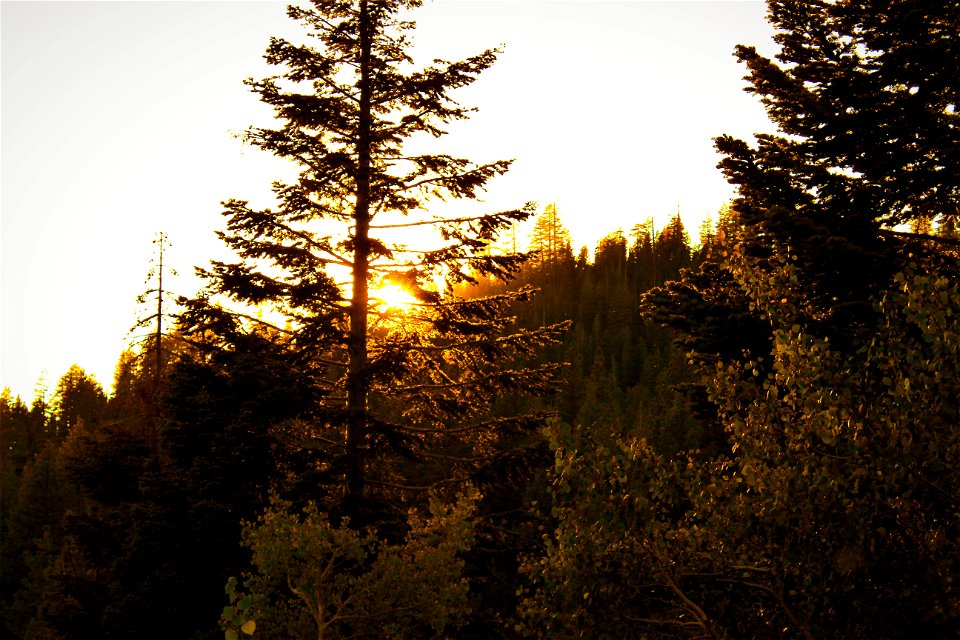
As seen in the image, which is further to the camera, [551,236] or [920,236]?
[551,236]

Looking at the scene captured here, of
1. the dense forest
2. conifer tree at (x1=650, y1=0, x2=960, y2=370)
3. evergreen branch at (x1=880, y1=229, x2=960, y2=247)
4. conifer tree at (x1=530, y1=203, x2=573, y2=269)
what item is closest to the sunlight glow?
the dense forest

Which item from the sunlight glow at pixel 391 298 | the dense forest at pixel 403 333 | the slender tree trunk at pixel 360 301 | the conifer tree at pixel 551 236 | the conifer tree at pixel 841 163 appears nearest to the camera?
the dense forest at pixel 403 333

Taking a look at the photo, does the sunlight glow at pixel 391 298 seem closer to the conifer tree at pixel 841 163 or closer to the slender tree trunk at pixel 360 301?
the slender tree trunk at pixel 360 301

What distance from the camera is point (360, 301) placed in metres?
14.2

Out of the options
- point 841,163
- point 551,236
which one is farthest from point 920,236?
point 551,236

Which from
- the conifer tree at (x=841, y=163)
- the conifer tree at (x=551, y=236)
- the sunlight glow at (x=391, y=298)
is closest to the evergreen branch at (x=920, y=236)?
the conifer tree at (x=841, y=163)

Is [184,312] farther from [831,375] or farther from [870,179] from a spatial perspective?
[870,179]

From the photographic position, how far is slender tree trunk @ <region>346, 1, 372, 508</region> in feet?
43.9

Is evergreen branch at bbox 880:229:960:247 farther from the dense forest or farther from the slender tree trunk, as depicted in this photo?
the slender tree trunk

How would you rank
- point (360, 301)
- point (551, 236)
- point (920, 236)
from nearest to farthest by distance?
point (920, 236), point (360, 301), point (551, 236)

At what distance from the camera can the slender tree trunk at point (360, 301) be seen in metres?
13.4

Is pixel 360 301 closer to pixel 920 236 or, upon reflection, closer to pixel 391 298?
pixel 391 298

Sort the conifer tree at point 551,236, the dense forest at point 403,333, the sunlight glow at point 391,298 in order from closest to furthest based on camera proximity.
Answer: the dense forest at point 403,333 → the sunlight glow at point 391,298 → the conifer tree at point 551,236

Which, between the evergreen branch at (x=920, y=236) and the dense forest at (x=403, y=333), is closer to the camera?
the dense forest at (x=403, y=333)
